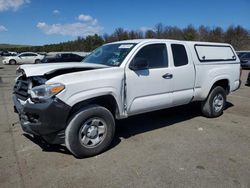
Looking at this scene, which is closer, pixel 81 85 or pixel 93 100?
pixel 81 85

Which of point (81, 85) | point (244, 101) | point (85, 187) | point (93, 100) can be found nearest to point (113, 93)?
point (93, 100)

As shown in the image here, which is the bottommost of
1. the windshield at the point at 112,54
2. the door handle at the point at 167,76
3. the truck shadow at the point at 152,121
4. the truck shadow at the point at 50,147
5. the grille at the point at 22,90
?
the truck shadow at the point at 152,121

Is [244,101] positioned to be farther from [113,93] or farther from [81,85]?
[81,85]

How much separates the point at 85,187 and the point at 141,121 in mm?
3119

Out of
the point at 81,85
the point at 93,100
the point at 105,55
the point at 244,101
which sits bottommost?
the point at 244,101

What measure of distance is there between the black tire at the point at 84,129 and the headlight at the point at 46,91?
18.7 inches

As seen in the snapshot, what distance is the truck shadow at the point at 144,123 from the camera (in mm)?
4594

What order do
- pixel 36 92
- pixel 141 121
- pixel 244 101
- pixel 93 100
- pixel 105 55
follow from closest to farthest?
pixel 36 92 < pixel 93 100 < pixel 105 55 < pixel 141 121 < pixel 244 101

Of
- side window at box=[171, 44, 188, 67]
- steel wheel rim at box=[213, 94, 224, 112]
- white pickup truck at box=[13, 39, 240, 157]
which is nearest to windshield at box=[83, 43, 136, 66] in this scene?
white pickup truck at box=[13, 39, 240, 157]

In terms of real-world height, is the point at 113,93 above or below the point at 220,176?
above

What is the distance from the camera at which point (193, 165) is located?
12.7ft

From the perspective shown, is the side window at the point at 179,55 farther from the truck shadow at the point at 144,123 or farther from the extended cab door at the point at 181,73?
the truck shadow at the point at 144,123

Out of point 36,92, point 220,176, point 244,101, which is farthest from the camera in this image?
point 244,101

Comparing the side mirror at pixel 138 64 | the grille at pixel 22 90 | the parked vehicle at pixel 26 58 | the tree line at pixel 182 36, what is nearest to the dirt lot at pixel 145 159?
the grille at pixel 22 90
